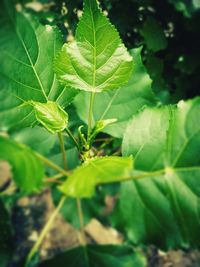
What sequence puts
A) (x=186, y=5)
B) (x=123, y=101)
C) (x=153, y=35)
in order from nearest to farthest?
(x=123, y=101) < (x=186, y=5) < (x=153, y=35)

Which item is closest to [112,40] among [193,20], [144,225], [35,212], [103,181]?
[103,181]

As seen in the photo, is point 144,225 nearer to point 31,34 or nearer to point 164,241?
point 164,241

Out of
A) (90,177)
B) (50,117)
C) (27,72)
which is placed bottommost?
(90,177)

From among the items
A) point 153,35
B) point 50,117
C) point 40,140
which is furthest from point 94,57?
point 153,35

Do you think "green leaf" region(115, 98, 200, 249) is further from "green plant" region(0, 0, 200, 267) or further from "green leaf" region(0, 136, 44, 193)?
"green leaf" region(0, 136, 44, 193)

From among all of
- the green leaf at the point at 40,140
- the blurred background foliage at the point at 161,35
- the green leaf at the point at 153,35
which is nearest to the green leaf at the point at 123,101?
the green leaf at the point at 40,140

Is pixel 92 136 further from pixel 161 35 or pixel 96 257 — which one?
pixel 161 35

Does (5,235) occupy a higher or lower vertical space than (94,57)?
lower

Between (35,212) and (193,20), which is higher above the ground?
(193,20)
